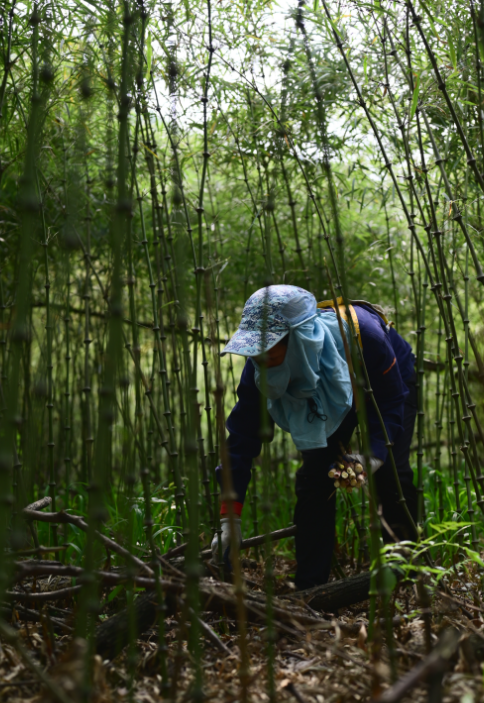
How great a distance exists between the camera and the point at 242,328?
1.69 metres

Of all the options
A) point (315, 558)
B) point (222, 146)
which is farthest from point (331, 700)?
point (222, 146)

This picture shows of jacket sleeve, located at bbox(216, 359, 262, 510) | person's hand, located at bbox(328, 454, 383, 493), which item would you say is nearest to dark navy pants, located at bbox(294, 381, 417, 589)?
jacket sleeve, located at bbox(216, 359, 262, 510)

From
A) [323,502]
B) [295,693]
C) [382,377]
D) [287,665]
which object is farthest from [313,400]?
[295,693]

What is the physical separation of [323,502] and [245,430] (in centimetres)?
41

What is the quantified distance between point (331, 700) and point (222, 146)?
6.93 ft

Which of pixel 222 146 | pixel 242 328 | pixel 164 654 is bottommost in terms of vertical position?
pixel 164 654

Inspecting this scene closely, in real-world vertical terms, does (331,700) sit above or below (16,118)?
below

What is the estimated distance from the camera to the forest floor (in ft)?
3.17

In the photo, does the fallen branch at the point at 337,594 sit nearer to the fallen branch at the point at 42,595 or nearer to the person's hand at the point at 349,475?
the person's hand at the point at 349,475

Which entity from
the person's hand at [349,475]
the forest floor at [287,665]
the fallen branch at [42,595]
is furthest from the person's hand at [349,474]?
the fallen branch at [42,595]

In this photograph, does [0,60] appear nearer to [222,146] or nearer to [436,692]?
[222,146]

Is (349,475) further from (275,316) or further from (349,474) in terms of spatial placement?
(275,316)

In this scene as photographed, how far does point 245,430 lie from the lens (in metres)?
1.87

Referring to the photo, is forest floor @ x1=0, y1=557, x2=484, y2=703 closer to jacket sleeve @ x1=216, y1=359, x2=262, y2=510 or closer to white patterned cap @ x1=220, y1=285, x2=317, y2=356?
jacket sleeve @ x1=216, y1=359, x2=262, y2=510
